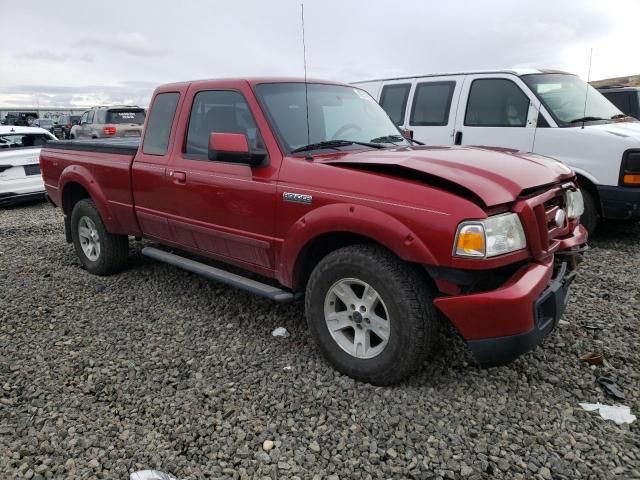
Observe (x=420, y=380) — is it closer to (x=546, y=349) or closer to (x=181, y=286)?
(x=546, y=349)

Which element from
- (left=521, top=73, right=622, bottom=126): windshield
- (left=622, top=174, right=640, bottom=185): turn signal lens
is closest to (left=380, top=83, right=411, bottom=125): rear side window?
(left=521, top=73, right=622, bottom=126): windshield

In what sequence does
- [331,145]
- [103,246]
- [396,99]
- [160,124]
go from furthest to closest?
[396,99] → [103,246] → [160,124] → [331,145]

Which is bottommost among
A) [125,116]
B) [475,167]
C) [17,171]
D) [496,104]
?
[17,171]

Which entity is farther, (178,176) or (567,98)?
(567,98)

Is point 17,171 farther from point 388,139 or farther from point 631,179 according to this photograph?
point 631,179

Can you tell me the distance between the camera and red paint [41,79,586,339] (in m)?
2.70

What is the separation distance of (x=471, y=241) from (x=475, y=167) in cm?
59

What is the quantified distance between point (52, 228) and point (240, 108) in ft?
17.1

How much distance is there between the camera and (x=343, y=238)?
3.29 m

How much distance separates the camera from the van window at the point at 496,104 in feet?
21.3

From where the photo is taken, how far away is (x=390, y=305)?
290 cm

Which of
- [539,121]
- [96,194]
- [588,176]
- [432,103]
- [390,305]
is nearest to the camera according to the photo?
[390,305]

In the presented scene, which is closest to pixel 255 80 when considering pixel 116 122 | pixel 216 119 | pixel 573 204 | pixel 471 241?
pixel 216 119

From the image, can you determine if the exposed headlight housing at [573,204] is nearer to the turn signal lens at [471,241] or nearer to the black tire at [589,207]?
the turn signal lens at [471,241]
